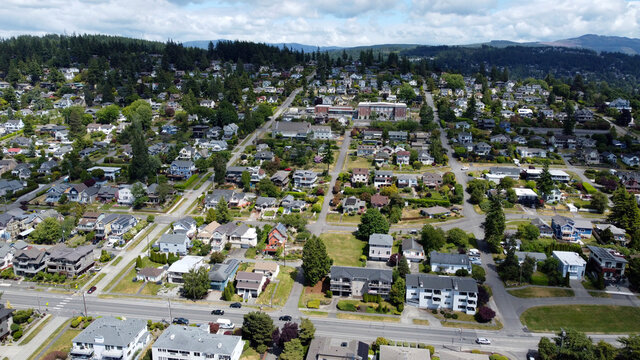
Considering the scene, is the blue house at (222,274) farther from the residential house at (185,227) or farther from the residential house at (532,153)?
the residential house at (532,153)

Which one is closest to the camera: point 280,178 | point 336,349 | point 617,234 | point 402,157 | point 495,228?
point 336,349

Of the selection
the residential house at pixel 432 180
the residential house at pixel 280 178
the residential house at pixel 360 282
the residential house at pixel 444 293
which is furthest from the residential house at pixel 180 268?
the residential house at pixel 432 180

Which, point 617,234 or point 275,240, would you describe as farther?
point 617,234

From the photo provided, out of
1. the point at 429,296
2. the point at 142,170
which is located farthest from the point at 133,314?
the point at 142,170

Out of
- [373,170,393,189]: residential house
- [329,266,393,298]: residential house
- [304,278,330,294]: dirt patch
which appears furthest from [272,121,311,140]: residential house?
[329,266,393,298]: residential house

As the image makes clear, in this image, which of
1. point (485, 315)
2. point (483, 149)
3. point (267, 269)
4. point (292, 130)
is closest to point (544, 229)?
point (485, 315)

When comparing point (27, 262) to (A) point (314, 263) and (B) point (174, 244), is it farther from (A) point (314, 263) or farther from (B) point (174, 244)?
(A) point (314, 263)

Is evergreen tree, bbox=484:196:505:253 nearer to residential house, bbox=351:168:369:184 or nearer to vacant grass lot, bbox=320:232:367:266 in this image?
vacant grass lot, bbox=320:232:367:266
